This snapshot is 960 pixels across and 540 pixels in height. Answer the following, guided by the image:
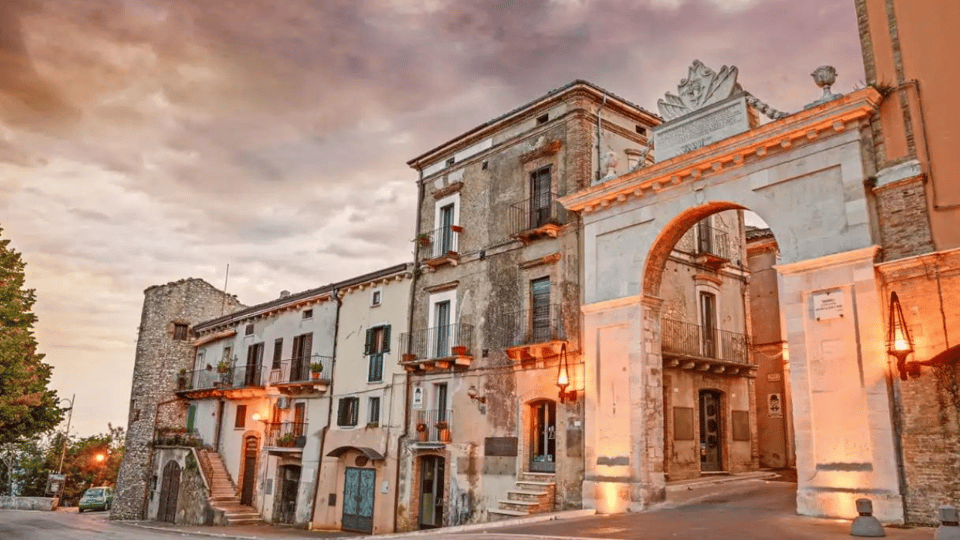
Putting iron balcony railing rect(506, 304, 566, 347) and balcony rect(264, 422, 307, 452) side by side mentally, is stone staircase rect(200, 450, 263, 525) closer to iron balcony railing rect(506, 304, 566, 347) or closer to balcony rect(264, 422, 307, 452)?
balcony rect(264, 422, 307, 452)

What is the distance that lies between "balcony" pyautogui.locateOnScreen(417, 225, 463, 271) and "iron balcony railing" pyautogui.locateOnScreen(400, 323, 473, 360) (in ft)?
6.78

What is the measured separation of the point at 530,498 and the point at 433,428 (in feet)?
16.7

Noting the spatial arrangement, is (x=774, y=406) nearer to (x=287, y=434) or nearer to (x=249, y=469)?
(x=287, y=434)

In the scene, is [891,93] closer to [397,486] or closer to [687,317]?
[687,317]

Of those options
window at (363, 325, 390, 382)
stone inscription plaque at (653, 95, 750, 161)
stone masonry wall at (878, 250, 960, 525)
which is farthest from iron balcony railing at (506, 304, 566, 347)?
stone masonry wall at (878, 250, 960, 525)

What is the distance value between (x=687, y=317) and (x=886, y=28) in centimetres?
998

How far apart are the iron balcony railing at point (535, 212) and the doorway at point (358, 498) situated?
31.5ft

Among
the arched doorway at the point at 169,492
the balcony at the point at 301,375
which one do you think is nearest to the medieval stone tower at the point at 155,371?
the arched doorway at the point at 169,492

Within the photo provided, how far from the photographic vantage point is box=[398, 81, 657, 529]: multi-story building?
1783 centimetres

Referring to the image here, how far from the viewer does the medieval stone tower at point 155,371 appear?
108 ft

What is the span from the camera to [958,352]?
1065 cm

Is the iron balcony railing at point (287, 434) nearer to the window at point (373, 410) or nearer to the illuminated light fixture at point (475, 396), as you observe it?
the window at point (373, 410)

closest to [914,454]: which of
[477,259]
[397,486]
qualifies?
[477,259]

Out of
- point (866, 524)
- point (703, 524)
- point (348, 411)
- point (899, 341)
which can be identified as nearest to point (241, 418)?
point (348, 411)
